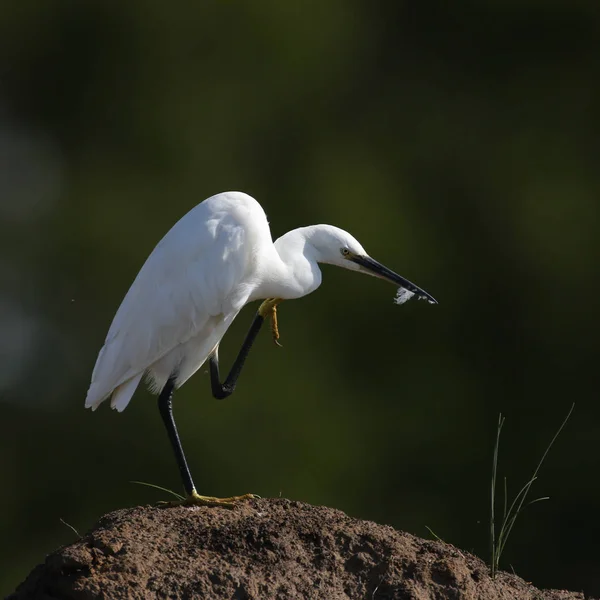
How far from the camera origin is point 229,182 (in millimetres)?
9344

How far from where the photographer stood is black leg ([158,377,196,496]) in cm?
361

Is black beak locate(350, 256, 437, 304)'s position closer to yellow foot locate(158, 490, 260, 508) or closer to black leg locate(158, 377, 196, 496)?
black leg locate(158, 377, 196, 496)

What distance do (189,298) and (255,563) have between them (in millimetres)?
1101

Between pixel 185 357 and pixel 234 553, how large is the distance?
106 cm

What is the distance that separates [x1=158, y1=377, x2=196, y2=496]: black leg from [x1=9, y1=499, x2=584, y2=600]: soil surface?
1.49 feet

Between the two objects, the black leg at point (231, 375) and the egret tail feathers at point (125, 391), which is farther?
the black leg at point (231, 375)

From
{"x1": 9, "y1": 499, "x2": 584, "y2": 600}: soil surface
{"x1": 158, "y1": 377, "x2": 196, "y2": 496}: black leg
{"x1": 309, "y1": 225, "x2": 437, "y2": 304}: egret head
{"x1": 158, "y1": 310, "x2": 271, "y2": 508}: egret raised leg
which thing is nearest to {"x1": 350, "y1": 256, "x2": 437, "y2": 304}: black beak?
{"x1": 309, "y1": 225, "x2": 437, "y2": 304}: egret head

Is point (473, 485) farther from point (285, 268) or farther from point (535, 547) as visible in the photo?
point (285, 268)

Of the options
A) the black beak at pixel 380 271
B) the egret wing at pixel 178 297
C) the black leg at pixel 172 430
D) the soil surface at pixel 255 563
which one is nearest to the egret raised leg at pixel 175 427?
the black leg at pixel 172 430

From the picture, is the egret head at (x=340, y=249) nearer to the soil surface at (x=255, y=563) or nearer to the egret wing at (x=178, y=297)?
the egret wing at (x=178, y=297)

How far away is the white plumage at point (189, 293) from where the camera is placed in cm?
379

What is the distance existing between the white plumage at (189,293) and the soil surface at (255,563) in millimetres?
731

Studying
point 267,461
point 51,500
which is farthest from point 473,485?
point 51,500

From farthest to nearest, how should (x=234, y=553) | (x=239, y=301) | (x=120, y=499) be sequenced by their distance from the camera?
(x=120, y=499) < (x=239, y=301) < (x=234, y=553)
